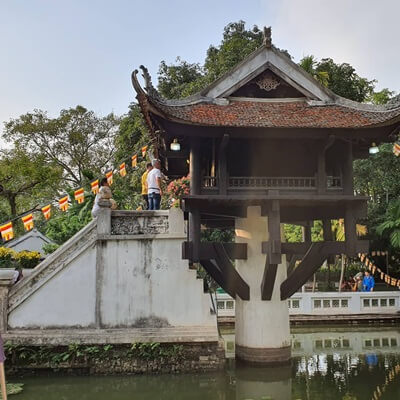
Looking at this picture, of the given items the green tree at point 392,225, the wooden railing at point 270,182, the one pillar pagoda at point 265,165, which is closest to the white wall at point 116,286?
the one pillar pagoda at point 265,165

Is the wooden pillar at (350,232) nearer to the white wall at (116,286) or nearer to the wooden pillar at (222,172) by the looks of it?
the wooden pillar at (222,172)

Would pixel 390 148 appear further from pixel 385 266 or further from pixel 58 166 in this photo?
pixel 58 166

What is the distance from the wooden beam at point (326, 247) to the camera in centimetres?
820

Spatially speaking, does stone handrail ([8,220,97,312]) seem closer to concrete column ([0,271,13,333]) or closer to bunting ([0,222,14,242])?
concrete column ([0,271,13,333])

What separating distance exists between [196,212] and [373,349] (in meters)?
5.79

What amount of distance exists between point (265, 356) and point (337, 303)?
6.51 metres

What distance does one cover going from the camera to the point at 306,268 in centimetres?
851

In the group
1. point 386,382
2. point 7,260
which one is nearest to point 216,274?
point 386,382

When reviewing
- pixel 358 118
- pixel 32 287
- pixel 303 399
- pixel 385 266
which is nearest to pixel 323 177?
pixel 358 118

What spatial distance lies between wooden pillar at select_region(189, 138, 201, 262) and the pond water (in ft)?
7.21

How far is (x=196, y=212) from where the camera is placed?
8.23 metres

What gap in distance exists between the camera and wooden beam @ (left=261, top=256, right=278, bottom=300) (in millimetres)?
8242

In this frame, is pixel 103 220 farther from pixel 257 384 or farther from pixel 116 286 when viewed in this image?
pixel 257 384

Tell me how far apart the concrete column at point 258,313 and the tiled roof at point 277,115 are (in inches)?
73.1
